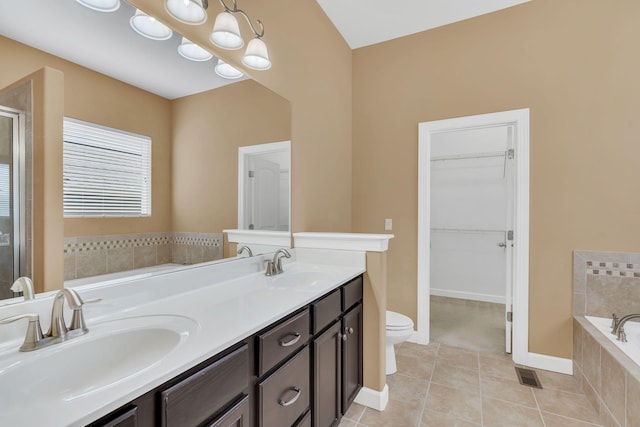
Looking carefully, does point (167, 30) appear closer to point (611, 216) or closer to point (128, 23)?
point (128, 23)

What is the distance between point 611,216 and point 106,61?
317cm

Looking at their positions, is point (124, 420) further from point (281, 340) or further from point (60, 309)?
point (281, 340)

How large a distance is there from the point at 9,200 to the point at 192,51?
98cm

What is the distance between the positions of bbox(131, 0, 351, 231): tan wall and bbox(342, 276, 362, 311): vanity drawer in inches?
24.5

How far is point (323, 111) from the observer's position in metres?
2.57

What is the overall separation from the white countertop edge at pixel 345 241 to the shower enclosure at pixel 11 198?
4.72 ft

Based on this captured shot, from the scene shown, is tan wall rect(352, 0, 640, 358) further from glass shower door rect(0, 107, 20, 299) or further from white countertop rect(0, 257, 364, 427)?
glass shower door rect(0, 107, 20, 299)

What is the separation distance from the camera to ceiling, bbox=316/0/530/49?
2.44 m

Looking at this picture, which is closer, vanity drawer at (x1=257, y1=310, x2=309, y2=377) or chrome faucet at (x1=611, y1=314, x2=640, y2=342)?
vanity drawer at (x1=257, y1=310, x2=309, y2=377)

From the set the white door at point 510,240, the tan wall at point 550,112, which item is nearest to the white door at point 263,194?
the tan wall at point 550,112

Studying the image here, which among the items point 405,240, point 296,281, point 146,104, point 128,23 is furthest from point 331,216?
point 128,23

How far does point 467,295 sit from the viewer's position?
409 centimetres

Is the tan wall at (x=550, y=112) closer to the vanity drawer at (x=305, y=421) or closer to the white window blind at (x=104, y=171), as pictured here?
the vanity drawer at (x=305, y=421)

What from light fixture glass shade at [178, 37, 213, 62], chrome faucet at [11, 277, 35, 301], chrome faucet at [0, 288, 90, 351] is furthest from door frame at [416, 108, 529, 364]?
chrome faucet at [11, 277, 35, 301]
